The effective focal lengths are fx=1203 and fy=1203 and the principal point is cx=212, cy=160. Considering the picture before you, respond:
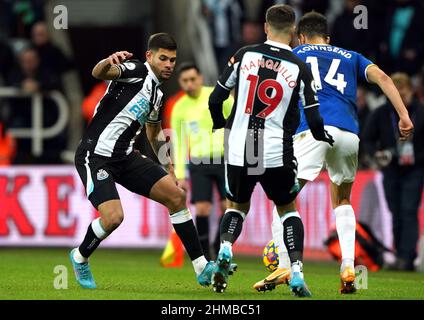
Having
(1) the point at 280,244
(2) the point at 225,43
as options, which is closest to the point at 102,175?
(1) the point at 280,244

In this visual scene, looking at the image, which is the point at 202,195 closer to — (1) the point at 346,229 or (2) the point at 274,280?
(1) the point at 346,229

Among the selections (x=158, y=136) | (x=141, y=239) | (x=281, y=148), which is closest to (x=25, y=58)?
(x=141, y=239)

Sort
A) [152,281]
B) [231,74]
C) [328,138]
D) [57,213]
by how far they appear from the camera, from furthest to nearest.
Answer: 1. [57,213]
2. [152,281]
3. [328,138]
4. [231,74]

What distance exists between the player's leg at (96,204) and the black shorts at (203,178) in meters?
3.97

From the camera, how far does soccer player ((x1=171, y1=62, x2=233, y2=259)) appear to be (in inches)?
541

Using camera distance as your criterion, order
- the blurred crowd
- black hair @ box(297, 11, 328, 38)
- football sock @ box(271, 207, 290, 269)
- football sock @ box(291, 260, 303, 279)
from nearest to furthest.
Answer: football sock @ box(291, 260, 303, 279) < football sock @ box(271, 207, 290, 269) < black hair @ box(297, 11, 328, 38) < the blurred crowd

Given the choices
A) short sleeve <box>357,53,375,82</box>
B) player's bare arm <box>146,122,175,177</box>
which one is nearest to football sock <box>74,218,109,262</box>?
player's bare arm <box>146,122,175,177</box>

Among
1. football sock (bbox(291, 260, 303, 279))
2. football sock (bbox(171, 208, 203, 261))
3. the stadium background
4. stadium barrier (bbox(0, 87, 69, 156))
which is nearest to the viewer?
football sock (bbox(291, 260, 303, 279))

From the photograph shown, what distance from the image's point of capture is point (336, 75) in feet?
32.6

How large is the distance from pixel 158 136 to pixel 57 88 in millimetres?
8590

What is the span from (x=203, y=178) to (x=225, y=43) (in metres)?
4.80

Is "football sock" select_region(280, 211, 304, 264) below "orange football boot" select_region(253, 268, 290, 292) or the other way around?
the other way around

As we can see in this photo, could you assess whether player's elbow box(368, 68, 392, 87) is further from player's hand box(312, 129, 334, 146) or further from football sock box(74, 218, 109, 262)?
football sock box(74, 218, 109, 262)
